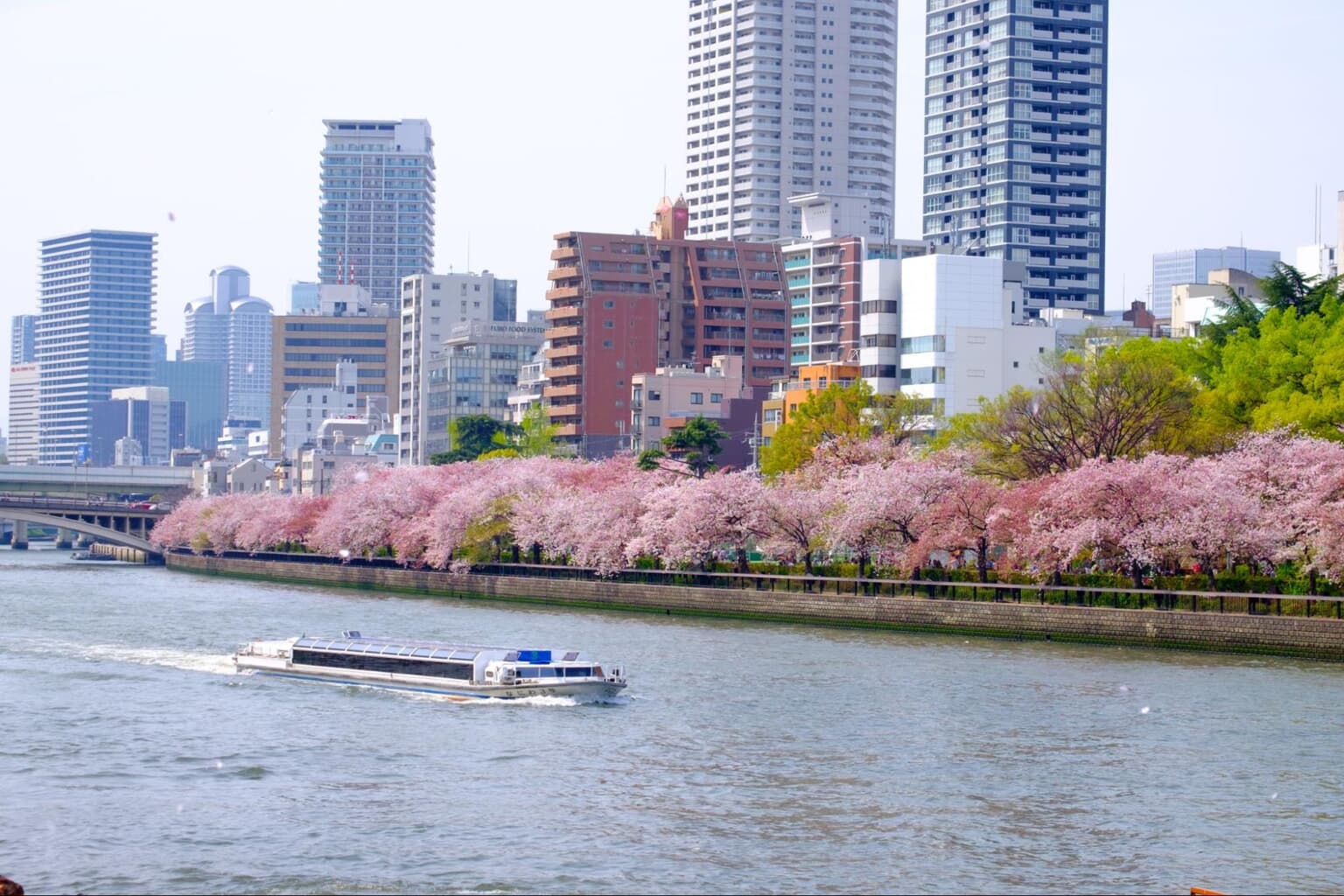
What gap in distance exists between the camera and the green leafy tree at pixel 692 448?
336 ft

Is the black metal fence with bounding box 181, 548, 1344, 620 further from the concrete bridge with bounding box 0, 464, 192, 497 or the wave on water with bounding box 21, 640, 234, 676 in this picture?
the concrete bridge with bounding box 0, 464, 192, 497

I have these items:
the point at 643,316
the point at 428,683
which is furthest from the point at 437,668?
the point at 643,316

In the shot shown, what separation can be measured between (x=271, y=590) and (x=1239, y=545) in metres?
63.6

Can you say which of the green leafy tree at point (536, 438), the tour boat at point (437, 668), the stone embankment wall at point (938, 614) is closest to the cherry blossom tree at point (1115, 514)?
the stone embankment wall at point (938, 614)

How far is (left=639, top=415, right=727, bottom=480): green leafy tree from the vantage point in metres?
102

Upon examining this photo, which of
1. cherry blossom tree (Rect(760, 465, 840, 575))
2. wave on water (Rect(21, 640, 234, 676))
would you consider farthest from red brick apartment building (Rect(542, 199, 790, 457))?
wave on water (Rect(21, 640, 234, 676))

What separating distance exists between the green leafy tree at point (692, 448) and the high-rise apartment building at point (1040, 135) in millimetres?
87641

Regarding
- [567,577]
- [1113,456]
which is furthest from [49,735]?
[567,577]

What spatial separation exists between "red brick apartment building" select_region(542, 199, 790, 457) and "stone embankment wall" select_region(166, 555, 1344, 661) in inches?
1990

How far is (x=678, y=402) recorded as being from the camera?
147 metres

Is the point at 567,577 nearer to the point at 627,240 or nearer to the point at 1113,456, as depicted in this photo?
the point at 1113,456

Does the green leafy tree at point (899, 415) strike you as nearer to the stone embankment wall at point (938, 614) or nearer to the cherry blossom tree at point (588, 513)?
the cherry blossom tree at point (588, 513)

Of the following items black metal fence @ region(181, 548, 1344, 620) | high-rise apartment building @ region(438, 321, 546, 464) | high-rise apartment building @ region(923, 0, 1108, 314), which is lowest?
black metal fence @ region(181, 548, 1344, 620)

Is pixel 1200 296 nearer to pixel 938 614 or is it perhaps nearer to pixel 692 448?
pixel 692 448
